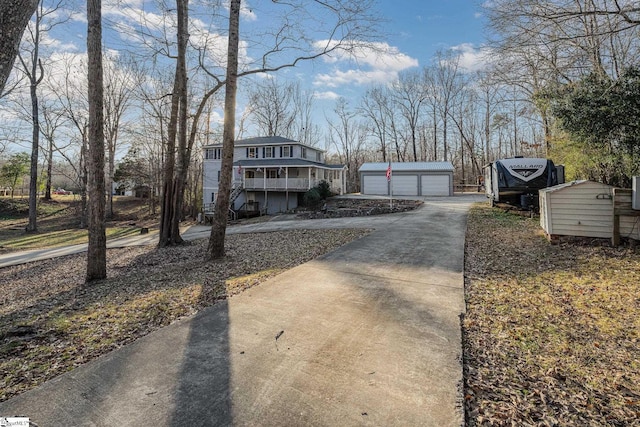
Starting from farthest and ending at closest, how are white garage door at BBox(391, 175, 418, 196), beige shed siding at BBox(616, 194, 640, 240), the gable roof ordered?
white garage door at BBox(391, 175, 418, 196)
the gable roof
beige shed siding at BBox(616, 194, 640, 240)

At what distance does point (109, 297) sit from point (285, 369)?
362 cm

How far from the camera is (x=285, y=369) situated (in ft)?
8.27

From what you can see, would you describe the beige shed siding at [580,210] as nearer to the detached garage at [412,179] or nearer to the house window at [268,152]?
the detached garage at [412,179]

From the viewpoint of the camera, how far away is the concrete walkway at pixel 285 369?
202cm

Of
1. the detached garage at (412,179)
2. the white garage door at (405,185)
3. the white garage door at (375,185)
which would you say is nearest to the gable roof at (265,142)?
the white garage door at (375,185)

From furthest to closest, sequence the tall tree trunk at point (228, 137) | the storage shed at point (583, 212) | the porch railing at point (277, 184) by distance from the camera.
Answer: the porch railing at point (277, 184)
the tall tree trunk at point (228, 137)
the storage shed at point (583, 212)

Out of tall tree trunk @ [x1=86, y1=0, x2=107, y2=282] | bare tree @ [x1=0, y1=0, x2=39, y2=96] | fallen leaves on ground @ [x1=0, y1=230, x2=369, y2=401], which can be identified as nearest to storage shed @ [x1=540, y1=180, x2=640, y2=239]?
fallen leaves on ground @ [x1=0, y1=230, x2=369, y2=401]

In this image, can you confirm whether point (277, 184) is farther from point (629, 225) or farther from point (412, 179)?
point (629, 225)

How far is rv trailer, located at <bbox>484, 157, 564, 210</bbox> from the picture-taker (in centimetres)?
1110

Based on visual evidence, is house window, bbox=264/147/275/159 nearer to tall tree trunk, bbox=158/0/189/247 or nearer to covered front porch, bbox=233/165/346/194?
covered front porch, bbox=233/165/346/194

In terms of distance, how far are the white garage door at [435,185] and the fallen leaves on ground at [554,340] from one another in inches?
785

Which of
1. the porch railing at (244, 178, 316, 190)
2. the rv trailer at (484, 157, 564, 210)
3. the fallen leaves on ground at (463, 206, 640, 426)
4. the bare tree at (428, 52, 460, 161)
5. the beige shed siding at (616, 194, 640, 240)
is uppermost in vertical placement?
the bare tree at (428, 52, 460, 161)

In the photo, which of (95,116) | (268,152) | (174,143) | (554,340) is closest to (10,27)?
(95,116)

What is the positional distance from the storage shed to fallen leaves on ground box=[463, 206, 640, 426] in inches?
25.9
